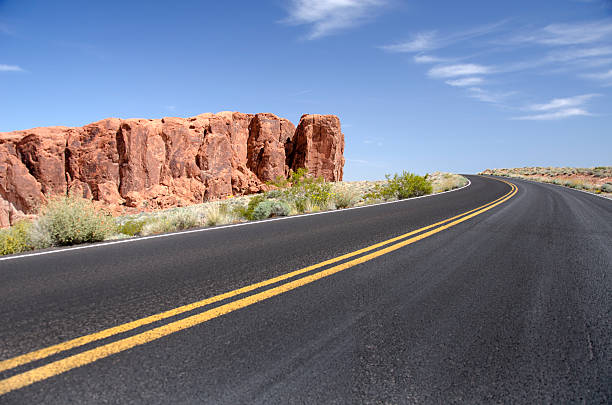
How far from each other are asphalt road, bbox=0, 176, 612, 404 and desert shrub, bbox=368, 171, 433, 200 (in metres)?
12.7

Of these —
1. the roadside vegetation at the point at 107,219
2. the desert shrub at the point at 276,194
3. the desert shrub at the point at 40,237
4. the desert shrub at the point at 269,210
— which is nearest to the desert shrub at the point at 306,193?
the roadside vegetation at the point at 107,219

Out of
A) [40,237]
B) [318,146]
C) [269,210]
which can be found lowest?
[40,237]

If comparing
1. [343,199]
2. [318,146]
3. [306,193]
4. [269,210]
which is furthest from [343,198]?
[318,146]

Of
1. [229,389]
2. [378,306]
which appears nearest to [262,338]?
[229,389]

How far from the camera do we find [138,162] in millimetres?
44031

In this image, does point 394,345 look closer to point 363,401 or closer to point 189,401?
point 363,401

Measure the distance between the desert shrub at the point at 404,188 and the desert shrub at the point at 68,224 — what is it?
43.5ft

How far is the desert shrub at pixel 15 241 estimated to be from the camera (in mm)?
6031

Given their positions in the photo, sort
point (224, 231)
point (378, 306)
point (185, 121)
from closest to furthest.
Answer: point (378, 306) < point (224, 231) < point (185, 121)

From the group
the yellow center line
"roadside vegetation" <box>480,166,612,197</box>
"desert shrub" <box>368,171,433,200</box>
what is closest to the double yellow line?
the yellow center line

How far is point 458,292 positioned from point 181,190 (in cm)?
4623

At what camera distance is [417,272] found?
398cm

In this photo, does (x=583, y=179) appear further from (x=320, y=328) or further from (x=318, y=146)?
(x=320, y=328)

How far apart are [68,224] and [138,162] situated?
4229 cm
